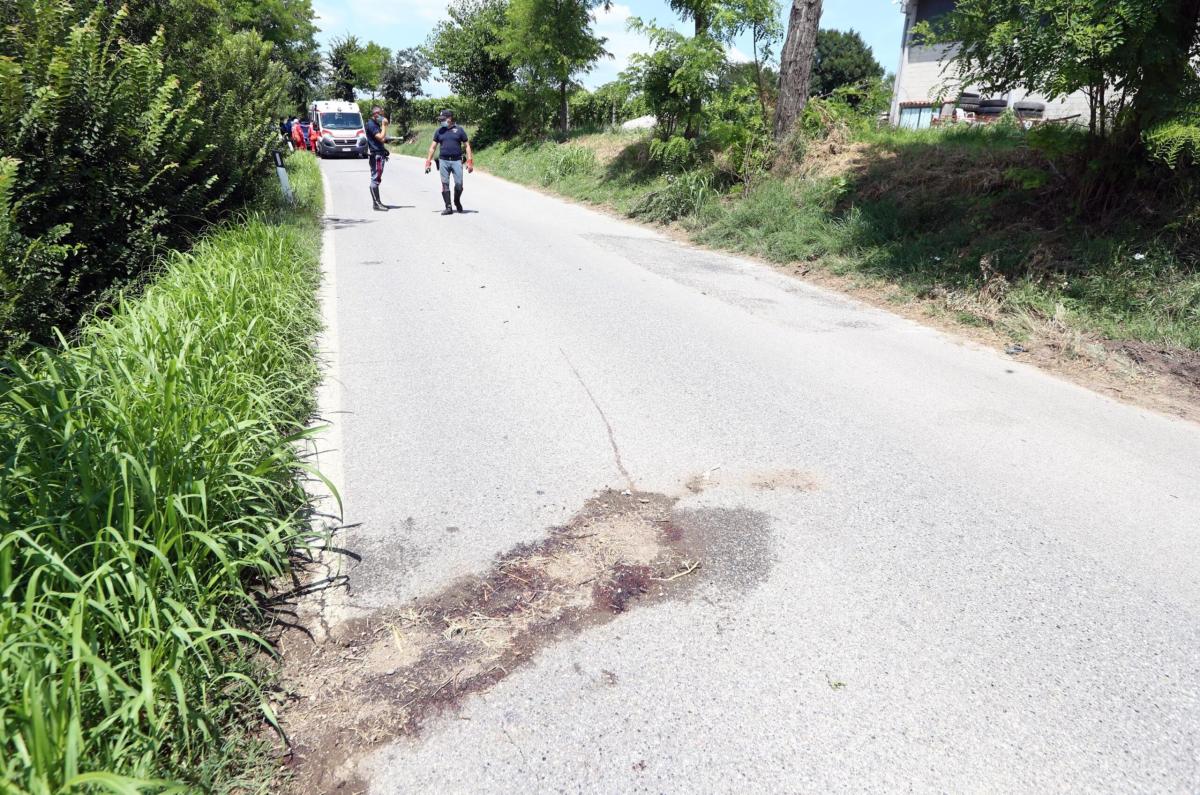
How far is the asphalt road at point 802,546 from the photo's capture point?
2.23 m

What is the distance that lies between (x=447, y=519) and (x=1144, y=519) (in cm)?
357

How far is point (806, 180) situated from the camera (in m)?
12.0

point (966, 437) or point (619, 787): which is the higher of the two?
point (966, 437)

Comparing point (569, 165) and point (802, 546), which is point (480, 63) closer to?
point (569, 165)

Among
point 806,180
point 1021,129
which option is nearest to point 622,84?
point 806,180

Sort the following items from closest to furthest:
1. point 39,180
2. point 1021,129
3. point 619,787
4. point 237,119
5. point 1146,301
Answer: point 619,787 → point 39,180 → point 1146,301 → point 237,119 → point 1021,129

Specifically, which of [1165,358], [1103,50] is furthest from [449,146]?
[1165,358]

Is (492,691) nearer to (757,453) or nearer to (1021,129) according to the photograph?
(757,453)

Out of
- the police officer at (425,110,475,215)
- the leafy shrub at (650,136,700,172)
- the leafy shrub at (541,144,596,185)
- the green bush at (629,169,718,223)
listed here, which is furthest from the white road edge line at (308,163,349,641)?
the leafy shrub at (541,144,596,185)

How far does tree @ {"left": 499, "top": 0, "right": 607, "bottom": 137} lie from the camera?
2503cm

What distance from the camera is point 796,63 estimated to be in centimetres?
1252

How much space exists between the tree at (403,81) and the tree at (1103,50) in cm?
4780

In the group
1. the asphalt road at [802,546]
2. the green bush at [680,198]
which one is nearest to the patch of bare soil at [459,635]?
the asphalt road at [802,546]

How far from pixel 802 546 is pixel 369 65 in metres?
54.0
